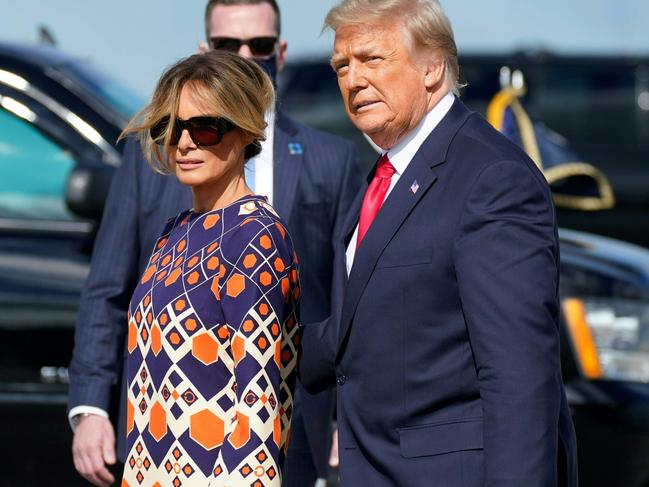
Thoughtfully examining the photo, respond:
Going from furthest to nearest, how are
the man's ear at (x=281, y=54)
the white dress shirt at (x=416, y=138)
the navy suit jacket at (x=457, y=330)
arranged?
the man's ear at (x=281, y=54)
the white dress shirt at (x=416, y=138)
the navy suit jacket at (x=457, y=330)

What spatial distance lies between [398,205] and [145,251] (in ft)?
3.60

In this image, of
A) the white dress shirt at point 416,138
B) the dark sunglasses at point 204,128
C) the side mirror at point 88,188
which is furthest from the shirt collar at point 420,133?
the side mirror at point 88,188

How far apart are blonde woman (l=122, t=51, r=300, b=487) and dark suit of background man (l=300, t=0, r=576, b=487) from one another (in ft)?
0.52

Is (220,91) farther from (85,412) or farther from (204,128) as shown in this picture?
(85,412)

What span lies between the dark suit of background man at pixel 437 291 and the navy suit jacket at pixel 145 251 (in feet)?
2.59

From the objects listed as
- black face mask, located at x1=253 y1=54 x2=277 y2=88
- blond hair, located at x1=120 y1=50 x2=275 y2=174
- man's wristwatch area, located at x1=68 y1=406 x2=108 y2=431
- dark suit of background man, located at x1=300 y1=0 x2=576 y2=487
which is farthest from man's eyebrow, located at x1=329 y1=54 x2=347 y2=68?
man's wristwatch area, located at x1=68 y1=406 x2=108 y2=431

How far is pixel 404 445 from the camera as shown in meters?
2.68

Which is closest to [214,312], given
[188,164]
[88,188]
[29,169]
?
[188,164]

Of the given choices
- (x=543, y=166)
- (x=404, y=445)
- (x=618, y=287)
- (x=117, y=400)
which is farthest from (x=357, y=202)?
(x=543, y=166)

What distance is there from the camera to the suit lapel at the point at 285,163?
3.69 meters

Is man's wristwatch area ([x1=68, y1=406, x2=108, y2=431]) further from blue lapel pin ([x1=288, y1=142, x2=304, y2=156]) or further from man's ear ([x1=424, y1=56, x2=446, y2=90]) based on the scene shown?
man's ear ([x1=424, y1=56, x2=446, y2=90])

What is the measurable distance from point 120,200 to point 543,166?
3.55 meters

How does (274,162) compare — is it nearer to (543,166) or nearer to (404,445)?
(404,445)

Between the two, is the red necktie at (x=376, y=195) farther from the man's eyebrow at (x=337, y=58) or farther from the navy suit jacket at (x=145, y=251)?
the navy suit jacket at (x=145, y=251)
